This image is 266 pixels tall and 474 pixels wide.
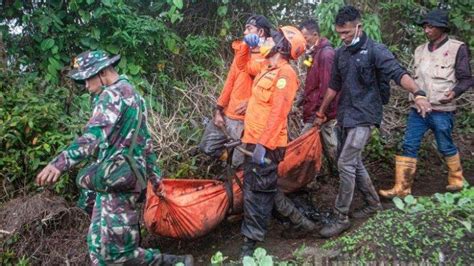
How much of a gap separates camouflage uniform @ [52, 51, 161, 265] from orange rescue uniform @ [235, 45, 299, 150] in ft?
2.76

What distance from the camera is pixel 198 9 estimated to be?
7496mm

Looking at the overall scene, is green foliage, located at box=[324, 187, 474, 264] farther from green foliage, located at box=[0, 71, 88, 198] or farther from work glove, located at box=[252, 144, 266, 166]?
green foliage, located at box=[0, 71, 88, 198]

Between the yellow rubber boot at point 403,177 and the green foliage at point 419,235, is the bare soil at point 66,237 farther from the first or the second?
the green foliage at point 419,235

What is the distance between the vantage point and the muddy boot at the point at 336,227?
171 inches

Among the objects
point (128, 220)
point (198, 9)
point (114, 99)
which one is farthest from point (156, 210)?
point (198, 9)

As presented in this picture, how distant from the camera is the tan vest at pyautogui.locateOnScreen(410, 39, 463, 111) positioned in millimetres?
4652

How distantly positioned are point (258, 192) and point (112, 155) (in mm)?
1198

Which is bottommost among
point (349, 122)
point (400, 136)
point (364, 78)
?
point (400, 136)

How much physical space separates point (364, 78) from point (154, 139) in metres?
2.18

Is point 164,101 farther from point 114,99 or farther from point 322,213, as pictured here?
point 114,99

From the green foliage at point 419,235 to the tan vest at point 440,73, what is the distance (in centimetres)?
133

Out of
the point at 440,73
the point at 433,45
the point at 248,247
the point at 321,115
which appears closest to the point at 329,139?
the point at 321,115

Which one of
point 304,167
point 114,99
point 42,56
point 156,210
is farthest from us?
point 42,56

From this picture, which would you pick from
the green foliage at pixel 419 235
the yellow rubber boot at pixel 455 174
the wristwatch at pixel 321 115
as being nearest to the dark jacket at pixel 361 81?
the wristwatch at pixel 321 115
